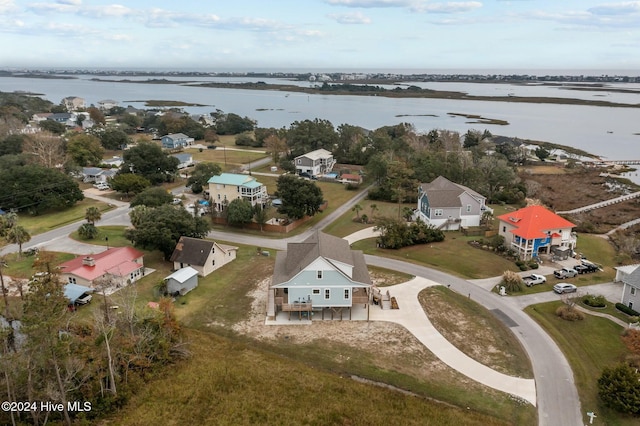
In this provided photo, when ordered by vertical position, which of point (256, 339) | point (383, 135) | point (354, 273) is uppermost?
point (383, 135)

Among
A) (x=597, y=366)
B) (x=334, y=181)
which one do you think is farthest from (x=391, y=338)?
(x=334, y=181)

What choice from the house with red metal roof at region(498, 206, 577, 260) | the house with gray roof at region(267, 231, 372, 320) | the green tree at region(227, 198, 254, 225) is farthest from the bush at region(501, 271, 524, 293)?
the green tree at region(227, 198, 254, 225)

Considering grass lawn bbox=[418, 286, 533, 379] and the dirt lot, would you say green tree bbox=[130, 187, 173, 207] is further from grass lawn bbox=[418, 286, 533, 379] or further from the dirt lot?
the dirt lot

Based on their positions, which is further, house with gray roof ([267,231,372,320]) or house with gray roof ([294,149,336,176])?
house with gray roof ([294,149,336,176])

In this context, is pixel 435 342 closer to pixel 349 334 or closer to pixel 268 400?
pixel 349 334

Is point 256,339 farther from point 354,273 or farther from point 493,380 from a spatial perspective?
point 493,380

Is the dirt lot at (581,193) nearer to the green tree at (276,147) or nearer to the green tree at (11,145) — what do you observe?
the green tree at (276,147)
